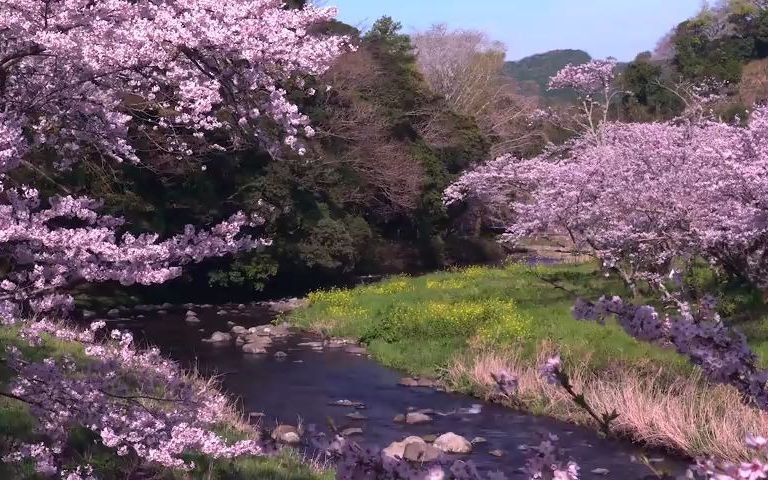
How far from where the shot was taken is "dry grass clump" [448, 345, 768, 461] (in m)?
10.9

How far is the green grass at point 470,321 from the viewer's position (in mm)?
15734

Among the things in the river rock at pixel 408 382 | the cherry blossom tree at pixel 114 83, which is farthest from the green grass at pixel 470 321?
the cherry blossom tree at pixel 114 83

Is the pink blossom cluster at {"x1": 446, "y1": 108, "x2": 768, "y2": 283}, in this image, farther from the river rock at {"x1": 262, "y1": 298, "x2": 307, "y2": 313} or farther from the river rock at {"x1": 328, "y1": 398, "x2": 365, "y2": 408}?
the river rock at {"x1": 262, "y1": 298, "x2": 307, "y2": 313}

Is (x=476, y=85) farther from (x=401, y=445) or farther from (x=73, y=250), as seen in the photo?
(x=73, y=250)

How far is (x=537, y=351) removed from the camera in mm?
15633

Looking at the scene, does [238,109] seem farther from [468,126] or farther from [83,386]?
[468,126]

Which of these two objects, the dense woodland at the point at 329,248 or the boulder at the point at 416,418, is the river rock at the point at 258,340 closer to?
the dense woodland at the point at 329,248

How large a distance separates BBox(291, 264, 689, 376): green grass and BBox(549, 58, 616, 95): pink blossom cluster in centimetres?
571

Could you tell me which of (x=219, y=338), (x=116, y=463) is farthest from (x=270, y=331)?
(x=116, y=463)

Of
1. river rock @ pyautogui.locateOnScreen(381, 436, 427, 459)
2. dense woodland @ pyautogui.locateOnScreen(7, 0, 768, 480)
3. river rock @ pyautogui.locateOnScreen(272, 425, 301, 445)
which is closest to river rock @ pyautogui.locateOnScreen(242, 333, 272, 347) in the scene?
dense woodland @ pyautogui.locateOnScreen(7, 0, 768, 480)

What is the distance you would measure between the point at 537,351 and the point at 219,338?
7969 millimetres

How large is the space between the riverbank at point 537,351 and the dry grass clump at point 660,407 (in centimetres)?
2

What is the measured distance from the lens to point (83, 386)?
5605mm

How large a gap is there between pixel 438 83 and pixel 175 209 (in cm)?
3093
